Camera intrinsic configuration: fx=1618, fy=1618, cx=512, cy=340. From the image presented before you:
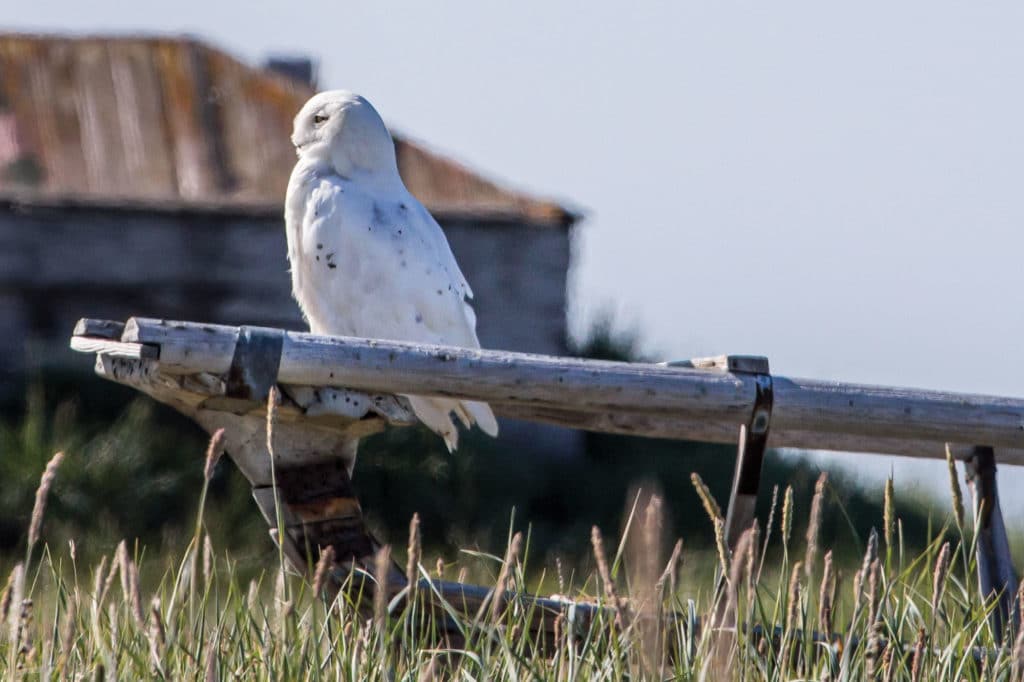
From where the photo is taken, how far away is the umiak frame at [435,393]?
10.5ft

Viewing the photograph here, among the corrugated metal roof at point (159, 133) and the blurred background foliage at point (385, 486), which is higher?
the corrugated metal roof at point (159, 133)

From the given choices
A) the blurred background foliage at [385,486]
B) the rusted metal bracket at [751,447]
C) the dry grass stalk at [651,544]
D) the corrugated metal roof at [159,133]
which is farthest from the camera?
the corrugated metal roof at [159,133]

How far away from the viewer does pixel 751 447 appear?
3.52m

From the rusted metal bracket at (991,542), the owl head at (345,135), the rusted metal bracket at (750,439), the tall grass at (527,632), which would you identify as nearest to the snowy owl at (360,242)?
the owl head at (345,135)

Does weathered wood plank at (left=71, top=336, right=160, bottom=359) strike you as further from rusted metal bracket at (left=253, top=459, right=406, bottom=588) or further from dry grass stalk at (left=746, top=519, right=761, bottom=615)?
dry grass stalk at (left=746, top=519, right=761, bottom=615)

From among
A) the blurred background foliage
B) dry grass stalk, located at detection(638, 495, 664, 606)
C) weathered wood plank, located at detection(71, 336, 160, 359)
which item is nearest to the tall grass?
dry grass stalk, located at detection(638, 495, 664, 606)

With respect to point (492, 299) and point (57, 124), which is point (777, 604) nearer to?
point (492, 299)

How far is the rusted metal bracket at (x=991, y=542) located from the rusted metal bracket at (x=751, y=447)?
0.50 metres

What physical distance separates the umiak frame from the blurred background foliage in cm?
516

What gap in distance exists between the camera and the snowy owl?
532cm

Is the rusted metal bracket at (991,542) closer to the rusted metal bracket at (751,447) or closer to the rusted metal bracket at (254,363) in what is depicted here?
the rusted metal bracket at (751,447)

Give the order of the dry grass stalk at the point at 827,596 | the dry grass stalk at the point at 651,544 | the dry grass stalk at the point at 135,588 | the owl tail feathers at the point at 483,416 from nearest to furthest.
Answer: the dry grass stalk at the point at 651,544 → the dry grass stalk at the point at 135,588 → the dry grass stalk at the point at 827,596 → the owl tail feathers at the point at 483,416

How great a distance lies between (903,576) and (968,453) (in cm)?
94

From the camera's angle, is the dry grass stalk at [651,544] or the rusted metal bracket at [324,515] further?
the rusted metal bracket at [324,515]
